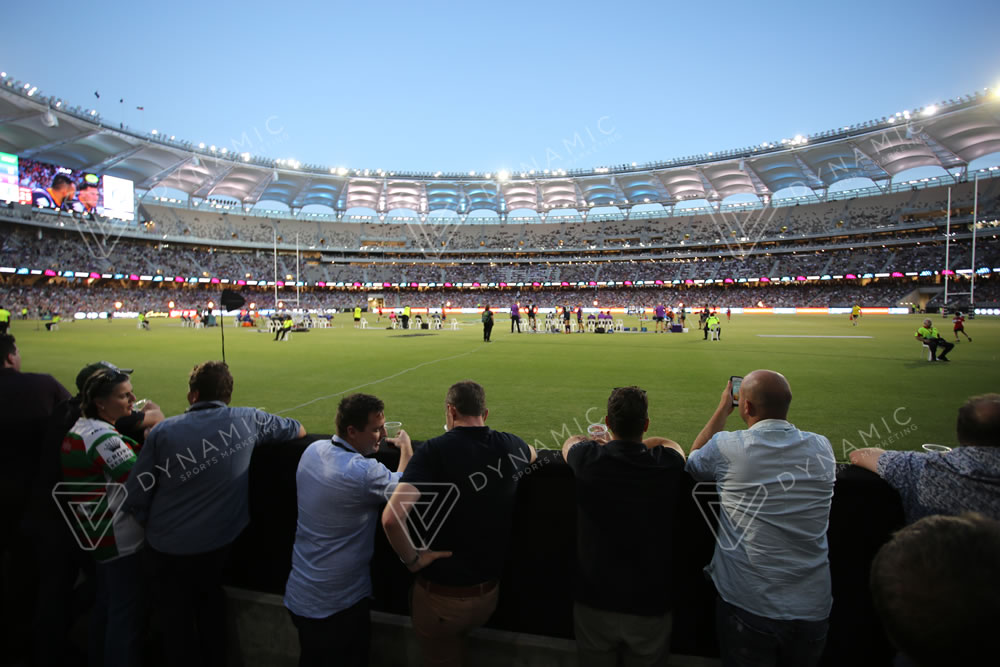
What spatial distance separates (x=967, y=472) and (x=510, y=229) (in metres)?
98.0

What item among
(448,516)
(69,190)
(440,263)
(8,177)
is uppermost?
(8,177)

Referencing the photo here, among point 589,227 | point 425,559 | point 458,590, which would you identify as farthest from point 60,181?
point 589,227

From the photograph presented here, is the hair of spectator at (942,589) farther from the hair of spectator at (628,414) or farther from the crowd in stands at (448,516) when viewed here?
the hair of spectator at (628,414)

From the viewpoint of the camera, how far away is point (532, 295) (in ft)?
299

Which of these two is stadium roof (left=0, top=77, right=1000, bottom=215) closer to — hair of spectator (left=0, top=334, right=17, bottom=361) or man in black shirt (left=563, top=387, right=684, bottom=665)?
hair of spectator (left=0, top=334, right=17, bottom=361)

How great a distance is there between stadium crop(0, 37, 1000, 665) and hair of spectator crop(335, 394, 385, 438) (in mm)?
922

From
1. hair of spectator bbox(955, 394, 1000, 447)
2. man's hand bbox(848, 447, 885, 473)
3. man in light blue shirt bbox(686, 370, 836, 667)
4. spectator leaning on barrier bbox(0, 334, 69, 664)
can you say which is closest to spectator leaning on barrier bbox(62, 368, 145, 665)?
spectator leaning on barrier bbox(0, 334, 69, 664)

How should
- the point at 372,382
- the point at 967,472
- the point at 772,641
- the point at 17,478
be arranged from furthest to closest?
the point at 372,382, the point at 17,478, the point at 772,641, the point at 967,472

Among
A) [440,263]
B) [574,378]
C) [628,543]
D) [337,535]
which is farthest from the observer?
[440,263]

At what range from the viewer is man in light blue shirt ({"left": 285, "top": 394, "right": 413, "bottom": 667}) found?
2758 millimetres

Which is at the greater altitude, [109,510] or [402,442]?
[402,442]

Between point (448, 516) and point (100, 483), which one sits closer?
point (448, 516)

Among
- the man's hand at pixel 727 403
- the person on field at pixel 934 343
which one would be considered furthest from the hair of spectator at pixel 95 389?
the person on field at pixel 934 343

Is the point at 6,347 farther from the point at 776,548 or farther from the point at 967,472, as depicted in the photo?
the point at 967,472
